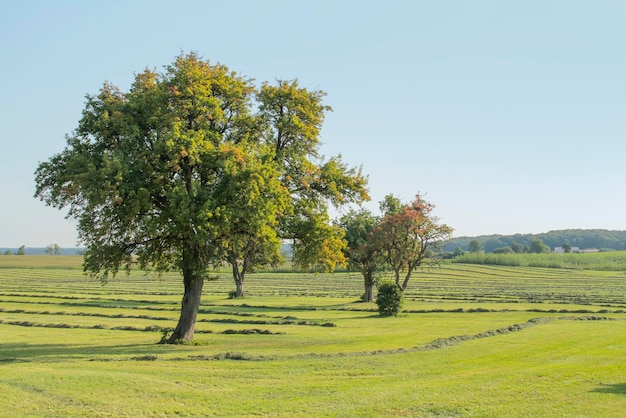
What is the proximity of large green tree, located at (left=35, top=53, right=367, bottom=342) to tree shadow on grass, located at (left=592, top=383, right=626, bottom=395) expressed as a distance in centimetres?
1526

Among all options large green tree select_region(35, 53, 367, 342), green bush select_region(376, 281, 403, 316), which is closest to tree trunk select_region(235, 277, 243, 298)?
green bush select_region(376, 281, 403, 316)

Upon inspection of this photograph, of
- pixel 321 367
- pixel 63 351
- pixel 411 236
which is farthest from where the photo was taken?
pixel 411 236

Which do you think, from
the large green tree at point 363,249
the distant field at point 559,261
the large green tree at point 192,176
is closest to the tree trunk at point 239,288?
the large green tree at point 363,249

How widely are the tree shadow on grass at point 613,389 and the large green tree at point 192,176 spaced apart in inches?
601

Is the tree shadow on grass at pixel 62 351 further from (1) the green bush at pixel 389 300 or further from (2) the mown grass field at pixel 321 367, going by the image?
(1) the green bush at pixel 389 300

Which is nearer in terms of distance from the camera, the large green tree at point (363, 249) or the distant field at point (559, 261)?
the large green tree at point (363, 249)

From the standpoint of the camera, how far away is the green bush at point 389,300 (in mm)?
45625

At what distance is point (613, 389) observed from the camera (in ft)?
56.2

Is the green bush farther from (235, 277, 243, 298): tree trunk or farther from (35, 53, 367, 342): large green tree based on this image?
(235, 277, 243, 298): tree trunk

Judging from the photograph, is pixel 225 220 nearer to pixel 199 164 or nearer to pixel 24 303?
pixel 199 164

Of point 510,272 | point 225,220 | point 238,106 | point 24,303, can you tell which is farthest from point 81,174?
point 510,272

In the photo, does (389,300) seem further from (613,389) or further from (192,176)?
(613,389)

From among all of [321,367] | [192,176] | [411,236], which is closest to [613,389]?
[321,367]

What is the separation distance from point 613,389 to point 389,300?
28.6 metres
